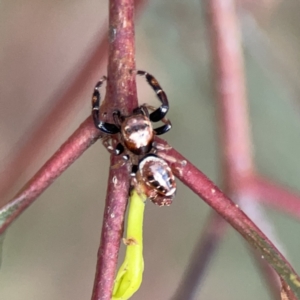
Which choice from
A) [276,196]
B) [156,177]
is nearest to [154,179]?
Result: [156,177]

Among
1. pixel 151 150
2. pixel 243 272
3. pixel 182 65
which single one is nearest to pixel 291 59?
pixel 182 65

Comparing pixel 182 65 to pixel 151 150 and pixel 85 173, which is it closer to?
pixel 85 173

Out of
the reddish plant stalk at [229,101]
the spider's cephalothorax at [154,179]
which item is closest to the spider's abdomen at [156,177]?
the spider's cephalothorax at [154,179]

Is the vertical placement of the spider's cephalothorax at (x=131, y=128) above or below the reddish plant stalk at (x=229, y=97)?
below

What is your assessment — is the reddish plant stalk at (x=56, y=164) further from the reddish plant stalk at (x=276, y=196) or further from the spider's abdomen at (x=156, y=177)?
the reddish plant stalk at (x=276, y=196)

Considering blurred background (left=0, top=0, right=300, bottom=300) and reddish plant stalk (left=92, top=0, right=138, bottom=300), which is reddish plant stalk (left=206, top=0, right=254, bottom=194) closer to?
blurred background (left=0, top=0, right=300, bottom=300)

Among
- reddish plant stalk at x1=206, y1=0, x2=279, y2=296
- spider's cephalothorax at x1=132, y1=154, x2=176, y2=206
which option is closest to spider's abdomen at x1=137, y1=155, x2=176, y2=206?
spider's cephalothorax at x1=132, y1=154, x2=176, y2=206
